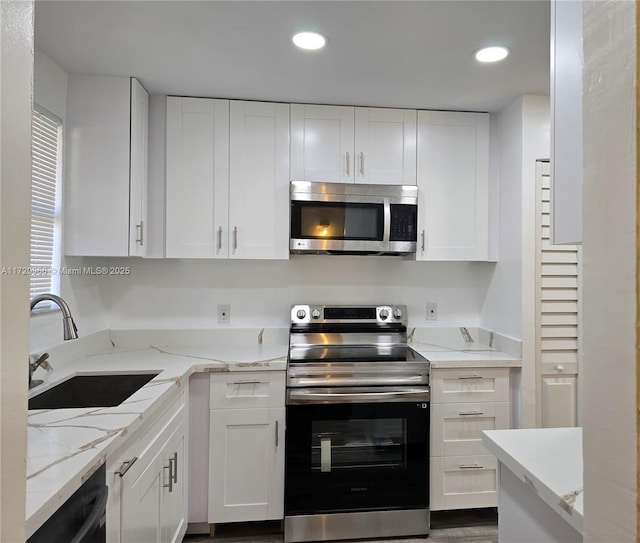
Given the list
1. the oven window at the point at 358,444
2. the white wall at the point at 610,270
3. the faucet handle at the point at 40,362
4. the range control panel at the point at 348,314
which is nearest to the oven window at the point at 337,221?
the range control panel at the point at 348,314

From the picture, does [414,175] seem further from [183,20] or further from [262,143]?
[183,20]

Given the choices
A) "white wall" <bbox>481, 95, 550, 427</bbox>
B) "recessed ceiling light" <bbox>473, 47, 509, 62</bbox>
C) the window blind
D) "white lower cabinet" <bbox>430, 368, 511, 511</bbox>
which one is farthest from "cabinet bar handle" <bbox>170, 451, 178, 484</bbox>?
"recessed ceiling light" <bbox>473, 47, 509, 62</bbox>

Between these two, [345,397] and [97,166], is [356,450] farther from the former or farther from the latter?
[97,166]

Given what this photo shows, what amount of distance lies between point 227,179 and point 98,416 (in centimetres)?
144

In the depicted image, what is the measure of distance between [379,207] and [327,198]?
308 millimetres

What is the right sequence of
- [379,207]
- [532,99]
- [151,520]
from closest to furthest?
[151,520]
[532,99]
[379,207]

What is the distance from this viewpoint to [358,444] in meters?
2.07

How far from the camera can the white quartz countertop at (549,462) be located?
78cm

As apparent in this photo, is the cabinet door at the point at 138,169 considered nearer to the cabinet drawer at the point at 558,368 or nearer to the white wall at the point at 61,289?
the white wall at the point at 61,289

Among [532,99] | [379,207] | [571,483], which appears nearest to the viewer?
[571,483]

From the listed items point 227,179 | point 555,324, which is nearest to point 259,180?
point 227,179

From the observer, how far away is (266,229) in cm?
232

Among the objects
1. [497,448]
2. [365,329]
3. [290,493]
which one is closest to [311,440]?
[290,493]

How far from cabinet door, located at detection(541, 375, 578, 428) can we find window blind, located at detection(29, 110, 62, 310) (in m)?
2.56
